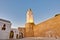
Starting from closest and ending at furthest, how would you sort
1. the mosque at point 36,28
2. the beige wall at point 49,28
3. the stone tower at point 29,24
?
1. the mosque at point 36,28
2. the beige wall at point 49,28
3. the stone tower at point 29,24

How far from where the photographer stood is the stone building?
12023 millimetres

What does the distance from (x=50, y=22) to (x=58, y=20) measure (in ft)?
3.51

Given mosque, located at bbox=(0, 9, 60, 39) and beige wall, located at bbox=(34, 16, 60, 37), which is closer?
mosque, located at bbox=(0, 9, 60, 39)

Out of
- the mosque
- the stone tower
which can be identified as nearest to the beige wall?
the mosque

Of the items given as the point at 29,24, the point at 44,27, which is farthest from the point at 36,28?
the point at 44,27

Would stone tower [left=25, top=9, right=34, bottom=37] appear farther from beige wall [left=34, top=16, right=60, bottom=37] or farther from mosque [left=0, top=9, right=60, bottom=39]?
beige wall [left=34, top=16, right=60, bottom=37]

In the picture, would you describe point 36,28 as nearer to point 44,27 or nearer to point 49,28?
point 44,27

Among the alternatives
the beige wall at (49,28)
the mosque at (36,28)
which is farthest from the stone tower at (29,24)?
the beige wall at (49,28)

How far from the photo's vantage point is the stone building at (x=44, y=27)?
12023 millimetres

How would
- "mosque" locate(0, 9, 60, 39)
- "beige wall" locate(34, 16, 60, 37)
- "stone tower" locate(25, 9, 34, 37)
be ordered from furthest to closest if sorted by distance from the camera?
"stone tower" locate(25, 9, 34, 37) → "beige wall" locate(34, 16, 60, 37) → "mosque" locate(0, 9, 60, 39)

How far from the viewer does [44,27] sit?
43.2 feet

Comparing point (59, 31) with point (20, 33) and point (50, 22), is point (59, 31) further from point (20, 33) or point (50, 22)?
point (20, 33)

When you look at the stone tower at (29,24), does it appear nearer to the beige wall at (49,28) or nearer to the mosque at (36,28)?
the mosque at (36,28)

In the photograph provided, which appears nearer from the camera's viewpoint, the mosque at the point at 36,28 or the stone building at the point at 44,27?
the mosque at the point at 36,28
